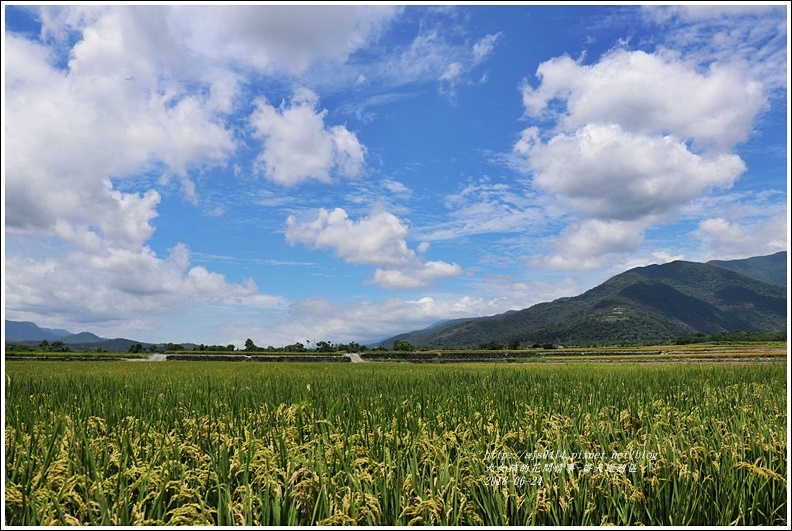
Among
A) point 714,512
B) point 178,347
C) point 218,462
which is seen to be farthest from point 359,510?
point 178,347

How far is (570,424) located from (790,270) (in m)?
3.29

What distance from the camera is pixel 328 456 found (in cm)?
403

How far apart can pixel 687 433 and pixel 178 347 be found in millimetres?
80558

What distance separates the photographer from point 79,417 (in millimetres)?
5844

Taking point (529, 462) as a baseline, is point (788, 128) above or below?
above

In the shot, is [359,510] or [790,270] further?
[359,510]

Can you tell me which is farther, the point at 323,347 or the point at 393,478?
the point at 323,347

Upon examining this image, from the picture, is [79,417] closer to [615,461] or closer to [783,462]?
[615,461]

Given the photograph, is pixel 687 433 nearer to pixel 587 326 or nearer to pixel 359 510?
pixel 359 510

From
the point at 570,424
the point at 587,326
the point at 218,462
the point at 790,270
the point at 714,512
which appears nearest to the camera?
the point at 790,270

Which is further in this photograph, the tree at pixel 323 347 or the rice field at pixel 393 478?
the tree at pixel 323 347

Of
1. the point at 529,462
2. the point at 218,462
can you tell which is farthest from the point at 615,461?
the point at 218,462

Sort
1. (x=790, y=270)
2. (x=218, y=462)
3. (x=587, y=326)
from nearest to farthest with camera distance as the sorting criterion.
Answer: (x=790, y=270) < (x=218, y=462) < (x=587, y=326)

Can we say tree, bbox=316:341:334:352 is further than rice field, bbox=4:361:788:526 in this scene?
Yes
